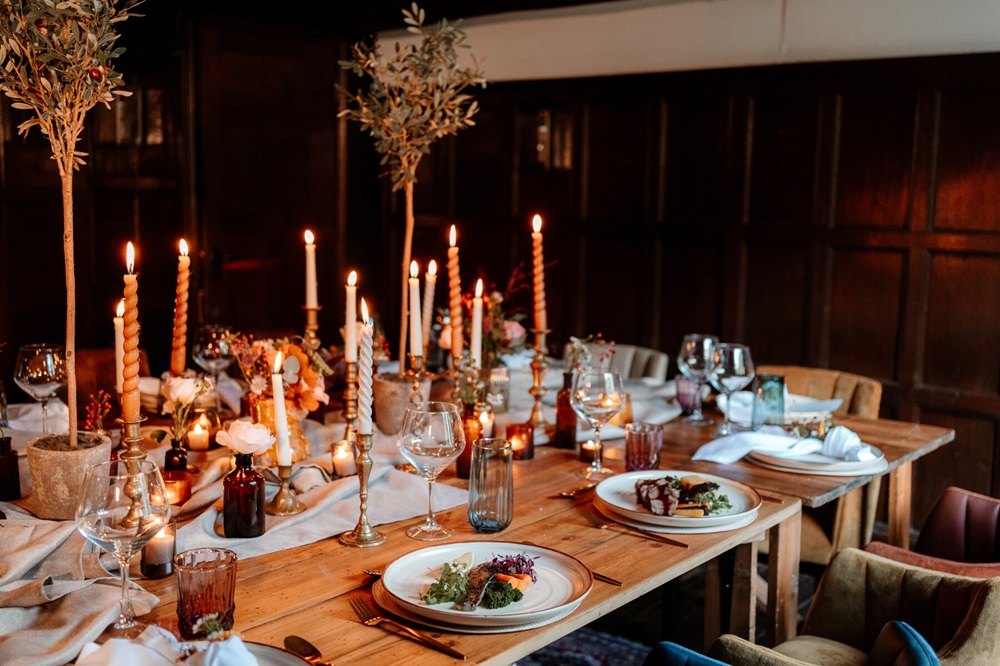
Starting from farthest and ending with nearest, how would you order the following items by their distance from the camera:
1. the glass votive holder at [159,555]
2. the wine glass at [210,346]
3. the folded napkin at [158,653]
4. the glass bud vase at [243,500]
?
the wine glass at [210,346] < the glass bud vase at [243,500] < the glass votive holder at [159,555] < the folded napkin at [158,653]

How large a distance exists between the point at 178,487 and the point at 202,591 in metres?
0.60

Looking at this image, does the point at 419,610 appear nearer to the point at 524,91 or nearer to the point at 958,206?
the point at 958,206

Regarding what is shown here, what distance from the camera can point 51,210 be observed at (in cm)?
537

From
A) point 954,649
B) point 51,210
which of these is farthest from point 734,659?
point 51,210

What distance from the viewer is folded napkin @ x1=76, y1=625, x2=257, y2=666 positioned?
1236 millimetres

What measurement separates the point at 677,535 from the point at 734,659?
0.44 metres

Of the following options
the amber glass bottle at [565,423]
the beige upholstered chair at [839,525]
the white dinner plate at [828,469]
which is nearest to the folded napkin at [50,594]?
the amber glass bottle at [565,423]

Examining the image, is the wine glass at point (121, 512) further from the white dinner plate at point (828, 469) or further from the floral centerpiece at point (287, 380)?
the white dinner plate at point (828, 469)

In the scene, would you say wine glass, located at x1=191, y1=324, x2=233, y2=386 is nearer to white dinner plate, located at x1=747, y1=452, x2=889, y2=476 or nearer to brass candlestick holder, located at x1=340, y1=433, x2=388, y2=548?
brass candlestick holder, located at x1=340, y1=433, x2=388, y2=548

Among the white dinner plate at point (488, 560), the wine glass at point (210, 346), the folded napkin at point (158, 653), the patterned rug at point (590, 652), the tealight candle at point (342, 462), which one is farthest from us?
the patterned rug at point (590, 652)

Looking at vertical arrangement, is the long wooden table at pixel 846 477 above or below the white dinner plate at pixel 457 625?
above

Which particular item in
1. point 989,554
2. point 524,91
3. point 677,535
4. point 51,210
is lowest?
point 989,554

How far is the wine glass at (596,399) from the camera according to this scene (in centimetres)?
238

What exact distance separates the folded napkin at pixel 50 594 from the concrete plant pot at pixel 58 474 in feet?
0.25
